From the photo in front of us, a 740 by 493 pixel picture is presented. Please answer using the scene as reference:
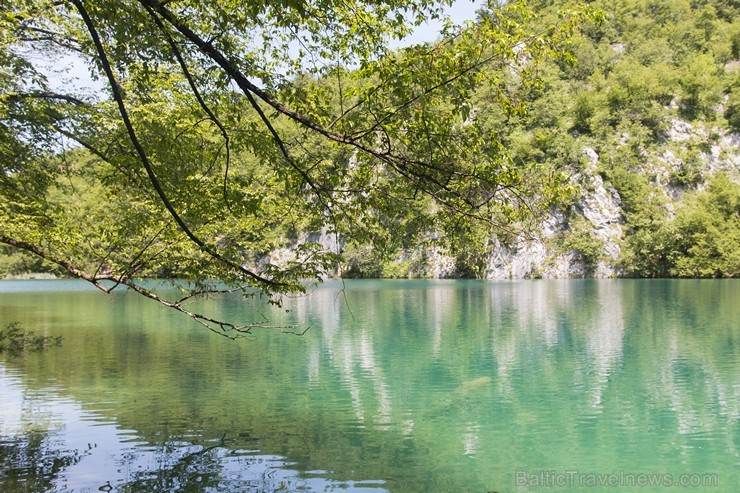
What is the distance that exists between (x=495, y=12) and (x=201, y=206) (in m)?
4.28

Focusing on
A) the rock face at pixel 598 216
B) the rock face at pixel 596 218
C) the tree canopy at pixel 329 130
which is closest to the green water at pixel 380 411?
the tree canopy at pixel 329 130

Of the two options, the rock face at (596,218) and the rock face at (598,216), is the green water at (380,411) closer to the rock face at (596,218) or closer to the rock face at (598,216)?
the rock face at (596,218)

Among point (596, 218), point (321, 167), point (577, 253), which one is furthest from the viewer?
point (596, 218)

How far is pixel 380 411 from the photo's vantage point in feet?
37.4

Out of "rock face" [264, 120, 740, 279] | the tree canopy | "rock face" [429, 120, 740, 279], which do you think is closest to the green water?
the tree canopy

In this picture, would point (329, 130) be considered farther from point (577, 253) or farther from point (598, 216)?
point (598, 216)

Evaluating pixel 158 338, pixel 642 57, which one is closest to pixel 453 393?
pixel 158 338

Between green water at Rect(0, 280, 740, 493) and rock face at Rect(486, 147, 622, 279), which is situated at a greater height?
rock face at Rect(486, 147, 622, 279)

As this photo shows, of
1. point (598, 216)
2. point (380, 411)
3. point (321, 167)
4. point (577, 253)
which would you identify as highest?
point (598, 216)

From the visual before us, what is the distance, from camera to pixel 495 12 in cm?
554

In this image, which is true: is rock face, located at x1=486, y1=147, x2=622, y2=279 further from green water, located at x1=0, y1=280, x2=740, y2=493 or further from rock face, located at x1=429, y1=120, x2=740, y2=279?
green water, located at x1=0, y1=280, x2=740, y2=493

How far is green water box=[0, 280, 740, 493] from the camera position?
8.04 meters

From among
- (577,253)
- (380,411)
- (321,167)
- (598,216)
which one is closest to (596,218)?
(598,216)

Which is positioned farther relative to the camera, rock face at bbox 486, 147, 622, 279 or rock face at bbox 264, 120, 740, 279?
rock face at bbox 264, 120, 740, 279
